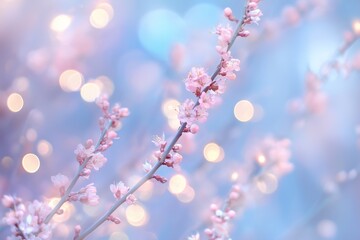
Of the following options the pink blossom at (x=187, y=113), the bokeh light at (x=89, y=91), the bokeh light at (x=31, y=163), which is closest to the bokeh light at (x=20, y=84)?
the bokeh light at (x=31, y=163)

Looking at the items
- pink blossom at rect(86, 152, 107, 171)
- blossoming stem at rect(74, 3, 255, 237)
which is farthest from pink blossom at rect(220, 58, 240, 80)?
pink blossom at rect(86, 152, 107, 171)

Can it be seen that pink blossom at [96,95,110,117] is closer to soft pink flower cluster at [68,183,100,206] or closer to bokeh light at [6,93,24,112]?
soft pink flower cluster at [68,183,100,206]

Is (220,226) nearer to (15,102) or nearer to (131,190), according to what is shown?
(131,190)

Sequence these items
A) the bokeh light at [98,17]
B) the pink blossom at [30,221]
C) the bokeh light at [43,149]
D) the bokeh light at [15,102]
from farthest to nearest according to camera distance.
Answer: the bokeh light at [98,17] < the bokeh light at [43,149] < the bokeh light at [15,102] < the pink blossom at [30,221]

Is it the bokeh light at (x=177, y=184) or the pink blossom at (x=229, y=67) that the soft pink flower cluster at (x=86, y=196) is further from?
the bokeh light at (x=177, y=184)

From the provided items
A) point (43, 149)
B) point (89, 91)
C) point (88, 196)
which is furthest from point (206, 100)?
point (89, 91)

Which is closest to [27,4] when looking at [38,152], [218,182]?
[38,152]

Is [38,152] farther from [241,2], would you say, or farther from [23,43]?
[241,2]
